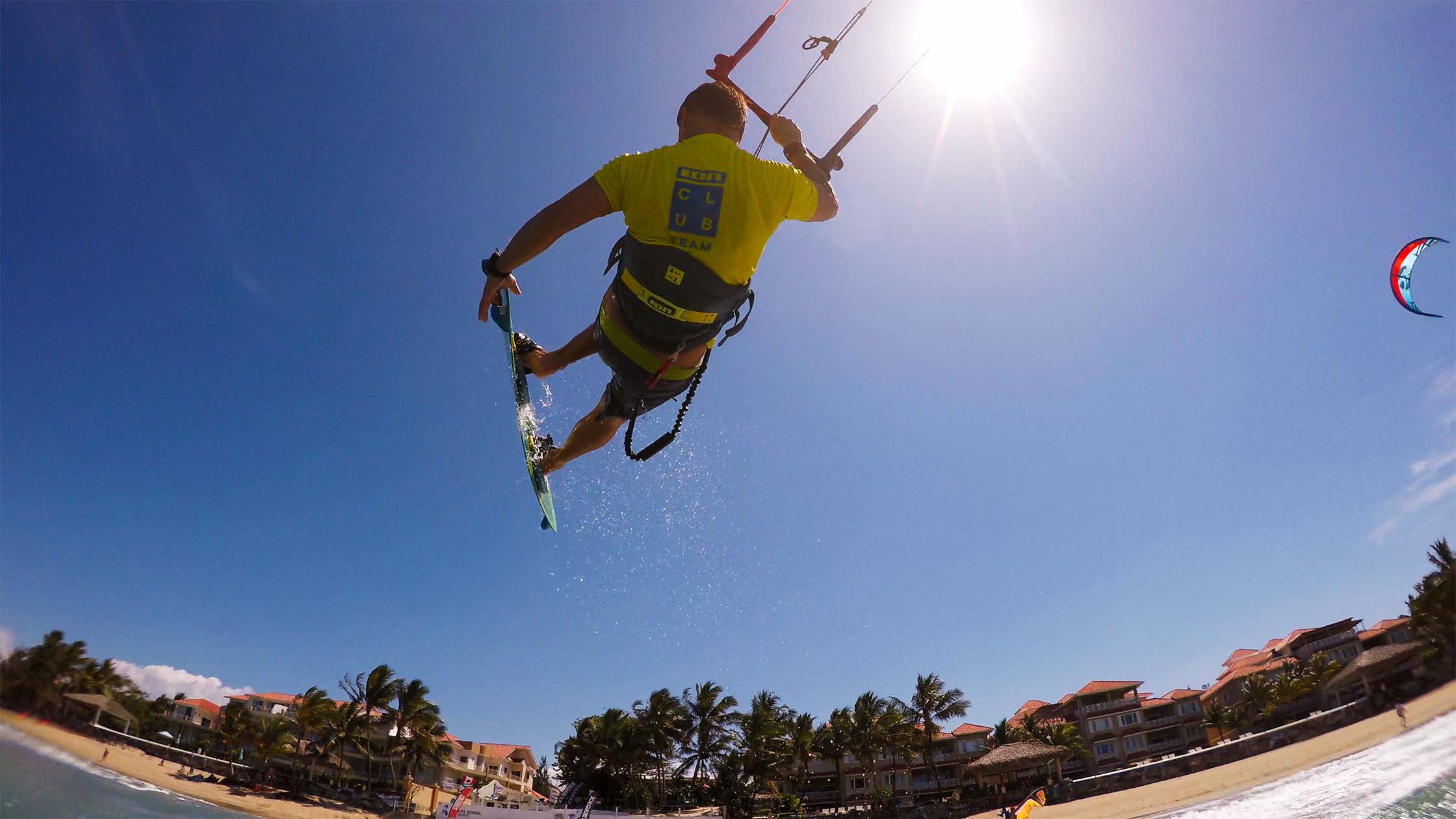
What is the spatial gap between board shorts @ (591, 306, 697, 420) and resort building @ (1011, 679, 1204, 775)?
232 feet

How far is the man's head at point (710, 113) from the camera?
3158mm

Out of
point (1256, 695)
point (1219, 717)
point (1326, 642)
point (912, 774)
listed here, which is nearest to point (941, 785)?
point (912, 774)

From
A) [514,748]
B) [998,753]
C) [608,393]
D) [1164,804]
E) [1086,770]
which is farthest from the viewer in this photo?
[514,748]

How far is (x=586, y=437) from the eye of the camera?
4.46 m

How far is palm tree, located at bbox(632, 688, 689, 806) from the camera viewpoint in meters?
52.6

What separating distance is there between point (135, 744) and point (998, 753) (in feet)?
171

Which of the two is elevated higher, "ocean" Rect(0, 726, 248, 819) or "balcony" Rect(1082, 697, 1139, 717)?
"ocean" Rect(0, 726, 248, 819)

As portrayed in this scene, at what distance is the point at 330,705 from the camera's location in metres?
51.8

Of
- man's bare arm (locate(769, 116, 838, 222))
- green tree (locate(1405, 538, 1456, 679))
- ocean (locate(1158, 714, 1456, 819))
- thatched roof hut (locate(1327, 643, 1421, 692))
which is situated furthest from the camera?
thatched roof hut (locate(1327, 643, 1421, 692))

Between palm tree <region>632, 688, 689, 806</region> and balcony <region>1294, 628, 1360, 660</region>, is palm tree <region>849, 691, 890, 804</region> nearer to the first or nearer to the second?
palm tree <region>632, 688, 689, 806</region>

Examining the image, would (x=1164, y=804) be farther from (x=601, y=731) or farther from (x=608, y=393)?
(x=601, y=731)

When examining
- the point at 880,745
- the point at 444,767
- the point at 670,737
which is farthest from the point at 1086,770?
the point at 444,767

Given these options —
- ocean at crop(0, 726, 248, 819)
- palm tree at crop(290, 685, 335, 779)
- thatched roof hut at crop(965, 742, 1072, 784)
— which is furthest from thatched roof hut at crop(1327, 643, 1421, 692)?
palm tree at crop(290, 685, 335, 779)

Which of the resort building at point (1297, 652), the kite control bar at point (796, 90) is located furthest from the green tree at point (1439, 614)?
the resort building at point (1297, 652)
